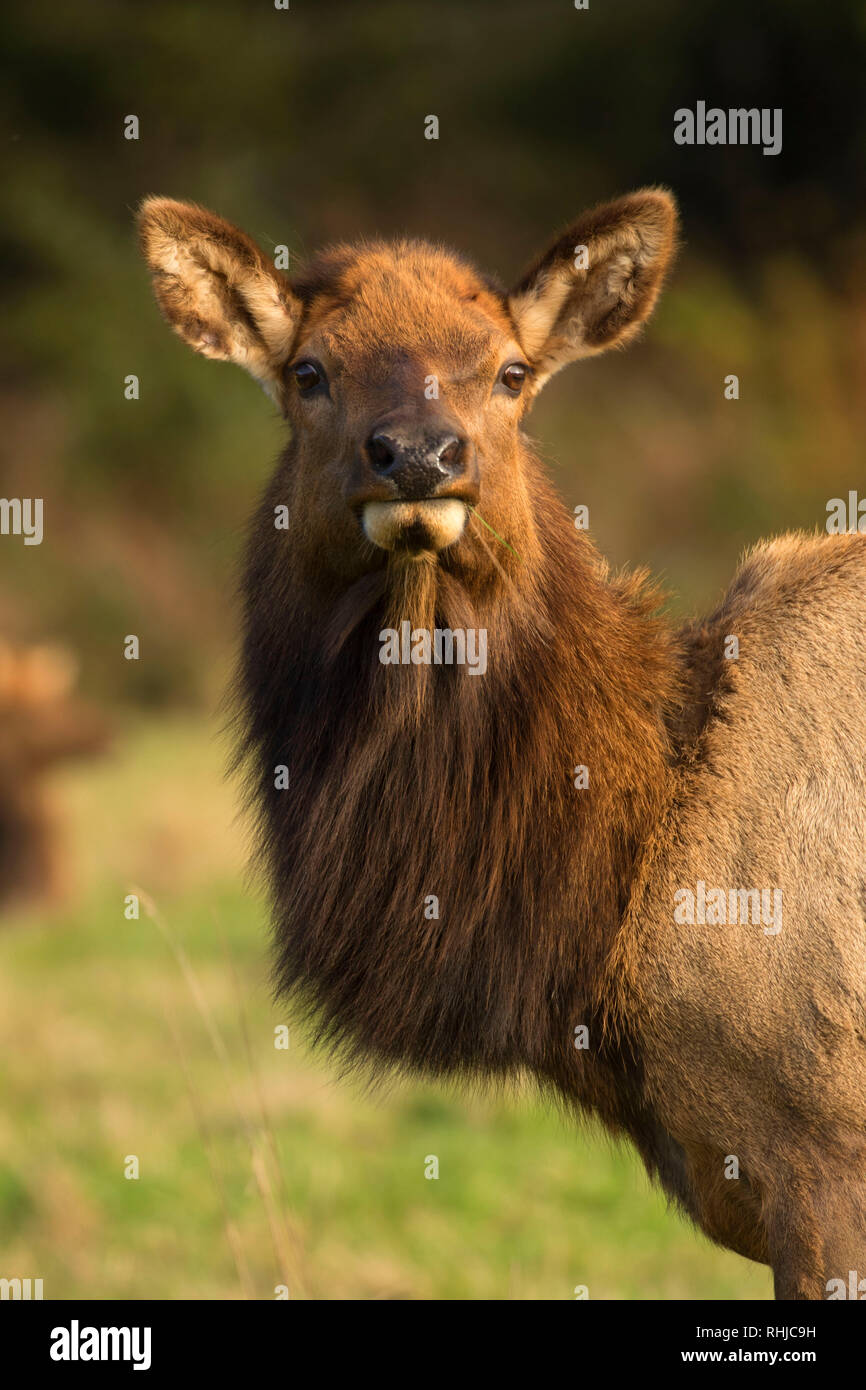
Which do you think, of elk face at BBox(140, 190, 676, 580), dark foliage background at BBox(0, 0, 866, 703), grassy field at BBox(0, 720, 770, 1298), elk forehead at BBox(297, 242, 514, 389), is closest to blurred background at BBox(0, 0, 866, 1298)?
dark foliage background at BBox(0, 0, 866, 703)

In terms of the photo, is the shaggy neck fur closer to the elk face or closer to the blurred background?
the elk face

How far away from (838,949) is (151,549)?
2781cm

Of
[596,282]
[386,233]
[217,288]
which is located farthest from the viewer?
[386,233]

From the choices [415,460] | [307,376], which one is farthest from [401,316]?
[415,460]

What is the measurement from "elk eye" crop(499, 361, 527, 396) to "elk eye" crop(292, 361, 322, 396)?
25.5 inches

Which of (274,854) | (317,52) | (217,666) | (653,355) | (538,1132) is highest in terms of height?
(317,52)

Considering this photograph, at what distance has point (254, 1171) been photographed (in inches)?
234

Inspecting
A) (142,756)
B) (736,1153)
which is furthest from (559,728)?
(142,756)

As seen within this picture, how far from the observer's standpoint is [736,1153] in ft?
15.9

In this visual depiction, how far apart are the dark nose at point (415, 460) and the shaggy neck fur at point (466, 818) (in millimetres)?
406

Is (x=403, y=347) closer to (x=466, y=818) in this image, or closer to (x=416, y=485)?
(x=416, y=485)

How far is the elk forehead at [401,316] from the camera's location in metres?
5.09

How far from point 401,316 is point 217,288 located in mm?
847
